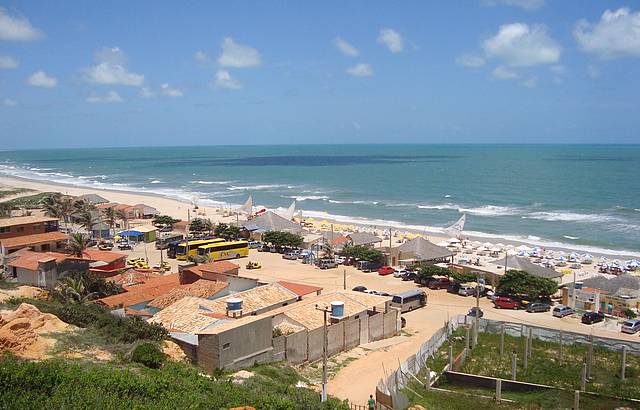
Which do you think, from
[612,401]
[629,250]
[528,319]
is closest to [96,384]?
[612,401]

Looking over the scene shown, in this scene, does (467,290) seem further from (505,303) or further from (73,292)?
(73,292)

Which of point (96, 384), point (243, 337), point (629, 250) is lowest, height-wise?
point (629, 250)

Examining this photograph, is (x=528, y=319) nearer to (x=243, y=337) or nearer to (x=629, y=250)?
(x=243, y=337)

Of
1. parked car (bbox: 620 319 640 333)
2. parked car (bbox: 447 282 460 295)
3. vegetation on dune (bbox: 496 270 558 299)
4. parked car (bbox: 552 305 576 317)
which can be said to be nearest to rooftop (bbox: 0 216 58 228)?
parked car (bbox: 447 282 460 295)

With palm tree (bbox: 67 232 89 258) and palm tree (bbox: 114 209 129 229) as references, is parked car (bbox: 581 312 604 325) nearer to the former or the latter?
palm tree (bbox: 67 232 89 258)

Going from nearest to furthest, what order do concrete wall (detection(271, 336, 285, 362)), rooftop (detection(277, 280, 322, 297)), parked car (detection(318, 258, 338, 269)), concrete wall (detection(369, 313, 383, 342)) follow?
1. concrete wall (detection(271, 336, 285, 362))
2. concrete wall (detection(369, 313, 383, 342))
3. rooftop (detection(277, 280, 322, 297))
4. parked car (detection(318, 258, 338, 269))

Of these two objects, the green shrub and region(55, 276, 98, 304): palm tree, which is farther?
region(55, 276, 98, 304): palm tree
